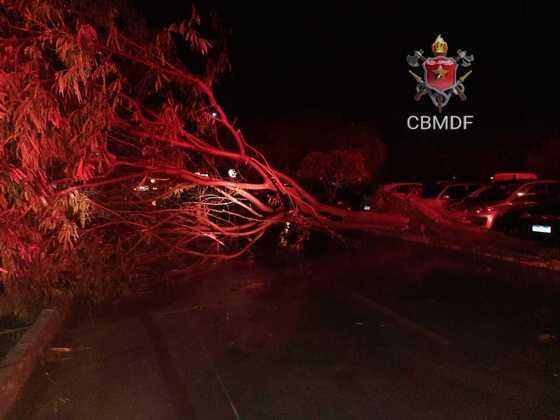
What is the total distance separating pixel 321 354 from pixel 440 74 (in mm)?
22207

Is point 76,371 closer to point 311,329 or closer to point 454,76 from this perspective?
point 311,329

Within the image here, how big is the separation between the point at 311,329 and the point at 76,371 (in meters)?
2.92

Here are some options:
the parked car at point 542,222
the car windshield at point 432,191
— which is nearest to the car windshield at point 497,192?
the car windshield at point 432,191

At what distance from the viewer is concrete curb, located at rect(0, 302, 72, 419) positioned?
570 cm

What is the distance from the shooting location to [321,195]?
20250 millimetres

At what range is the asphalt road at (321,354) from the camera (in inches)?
208

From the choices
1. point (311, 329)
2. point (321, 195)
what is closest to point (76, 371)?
point (311, 329)

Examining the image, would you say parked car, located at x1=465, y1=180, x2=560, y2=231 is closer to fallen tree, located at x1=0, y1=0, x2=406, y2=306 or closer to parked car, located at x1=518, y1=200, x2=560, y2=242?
parked car, located at x1=518, y1=200, x2=560, y2=242

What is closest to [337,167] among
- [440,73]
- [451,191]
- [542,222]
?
[451,191]

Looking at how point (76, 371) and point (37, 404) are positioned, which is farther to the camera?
point (76, 371)

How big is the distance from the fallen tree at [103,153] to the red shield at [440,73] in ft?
55.4

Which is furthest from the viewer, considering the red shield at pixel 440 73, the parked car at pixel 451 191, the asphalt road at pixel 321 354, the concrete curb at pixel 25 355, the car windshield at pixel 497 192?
the red shield at pixel 440 73

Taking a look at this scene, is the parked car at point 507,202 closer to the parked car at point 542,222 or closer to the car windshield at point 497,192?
the car windshield at point 497,192

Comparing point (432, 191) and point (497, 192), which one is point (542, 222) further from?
point (432, 191)
